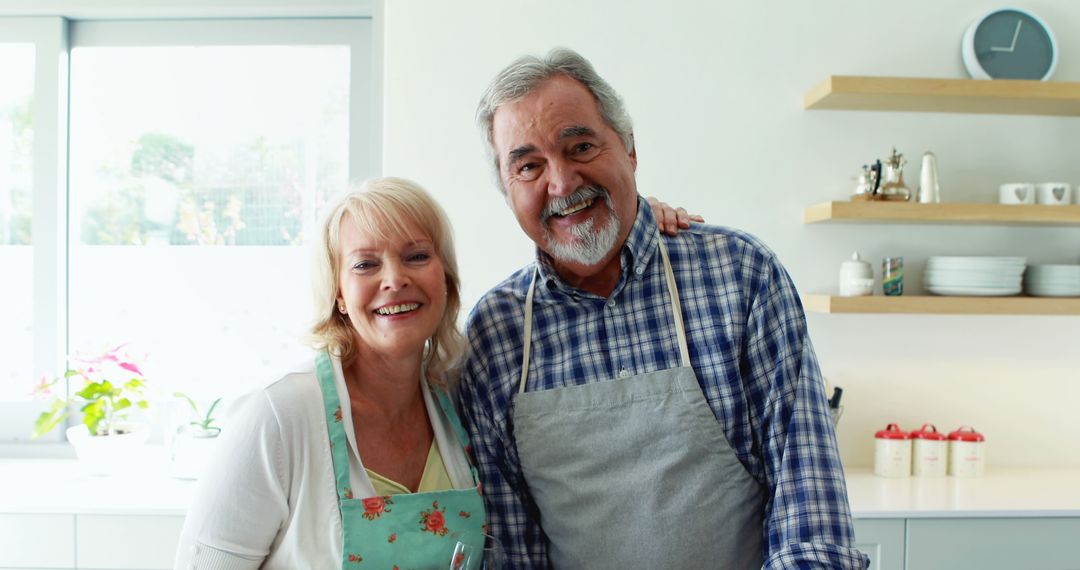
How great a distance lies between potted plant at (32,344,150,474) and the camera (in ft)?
8.29

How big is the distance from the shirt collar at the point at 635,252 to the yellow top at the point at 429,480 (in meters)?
0.36

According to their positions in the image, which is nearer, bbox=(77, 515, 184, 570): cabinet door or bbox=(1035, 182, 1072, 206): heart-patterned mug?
bbox=(77, 515, 184, 570): cabinet door

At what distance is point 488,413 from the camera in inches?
60.5

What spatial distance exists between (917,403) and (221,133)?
2490mm

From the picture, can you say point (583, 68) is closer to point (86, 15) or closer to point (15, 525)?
point (15, 525)

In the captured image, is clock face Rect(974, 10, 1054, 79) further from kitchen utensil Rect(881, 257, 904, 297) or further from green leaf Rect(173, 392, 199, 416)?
green leaf Rect(173, 392, 199, 416)

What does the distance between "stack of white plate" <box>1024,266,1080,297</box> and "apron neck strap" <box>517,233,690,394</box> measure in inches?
65.9

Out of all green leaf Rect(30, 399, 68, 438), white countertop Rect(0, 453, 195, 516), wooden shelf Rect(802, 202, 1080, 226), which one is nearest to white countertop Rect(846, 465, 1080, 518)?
wooden shelf Rect(802, 202, 1080, 226)

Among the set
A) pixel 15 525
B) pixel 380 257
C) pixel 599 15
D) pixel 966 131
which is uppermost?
pixel 599 15

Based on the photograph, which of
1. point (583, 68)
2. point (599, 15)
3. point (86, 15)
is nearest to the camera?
point (583, 68)

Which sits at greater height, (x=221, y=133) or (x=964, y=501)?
(x=221, y=133)

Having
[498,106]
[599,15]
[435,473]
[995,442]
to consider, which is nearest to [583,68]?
[498,106]

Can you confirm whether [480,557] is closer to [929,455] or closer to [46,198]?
[929,455]

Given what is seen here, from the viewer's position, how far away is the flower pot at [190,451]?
2.46 meters
